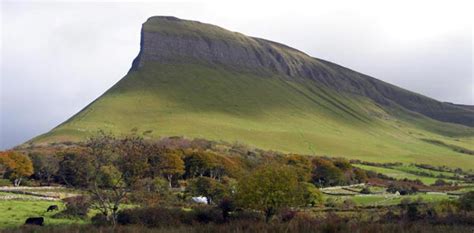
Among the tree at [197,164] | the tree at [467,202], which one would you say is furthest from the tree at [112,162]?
the tree at [197,164]

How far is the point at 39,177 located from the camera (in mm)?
105688

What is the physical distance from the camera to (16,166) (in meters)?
97.6

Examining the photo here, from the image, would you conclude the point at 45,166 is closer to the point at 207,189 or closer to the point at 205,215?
the point at 207,189

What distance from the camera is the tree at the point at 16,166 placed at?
317ft

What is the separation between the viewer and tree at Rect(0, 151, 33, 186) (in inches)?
3809

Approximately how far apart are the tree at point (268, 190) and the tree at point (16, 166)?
5420 centimetres

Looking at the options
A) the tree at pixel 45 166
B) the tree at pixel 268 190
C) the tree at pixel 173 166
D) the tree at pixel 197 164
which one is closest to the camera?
the tree at pixel 268 190

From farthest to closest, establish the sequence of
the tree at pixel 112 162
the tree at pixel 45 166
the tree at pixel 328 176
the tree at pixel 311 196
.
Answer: the tree at pixel 328 176
the tree at pixel 45 166
the tree at pixel 311 196
the tree at pixel 112 162

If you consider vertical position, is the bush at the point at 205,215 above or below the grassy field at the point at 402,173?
above

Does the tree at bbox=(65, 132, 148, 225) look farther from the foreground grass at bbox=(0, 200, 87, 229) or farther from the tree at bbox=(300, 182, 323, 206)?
the tree at bbox=(300, 182, 323, 206)

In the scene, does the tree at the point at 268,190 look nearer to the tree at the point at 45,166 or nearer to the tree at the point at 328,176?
the tree at the point at 45,166

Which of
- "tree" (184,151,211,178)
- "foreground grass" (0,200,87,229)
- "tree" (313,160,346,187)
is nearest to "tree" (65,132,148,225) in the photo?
"foreground grass" (0,200,87,229)

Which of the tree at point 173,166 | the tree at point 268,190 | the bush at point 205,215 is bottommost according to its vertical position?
the tree at point 173,166

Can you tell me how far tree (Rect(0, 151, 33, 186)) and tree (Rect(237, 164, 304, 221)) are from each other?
54.2m
